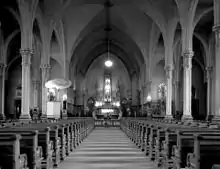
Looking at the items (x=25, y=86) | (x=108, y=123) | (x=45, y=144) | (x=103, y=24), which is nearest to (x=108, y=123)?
(x=108, y=123)

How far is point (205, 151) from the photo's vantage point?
4465 mm

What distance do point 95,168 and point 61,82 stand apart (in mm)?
11721

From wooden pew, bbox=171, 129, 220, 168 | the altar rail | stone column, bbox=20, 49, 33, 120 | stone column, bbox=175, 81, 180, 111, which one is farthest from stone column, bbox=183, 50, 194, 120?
the altar rail

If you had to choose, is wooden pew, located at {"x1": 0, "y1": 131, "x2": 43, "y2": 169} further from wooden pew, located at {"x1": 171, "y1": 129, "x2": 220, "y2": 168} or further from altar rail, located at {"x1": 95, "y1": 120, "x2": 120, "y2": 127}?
altar rail, located at {"x1": 95, "y1": 120, "x2": 120, "y2": 127}

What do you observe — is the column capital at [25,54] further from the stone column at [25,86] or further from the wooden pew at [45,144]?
the wooden pew at [45,144]

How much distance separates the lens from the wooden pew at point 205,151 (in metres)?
4.37

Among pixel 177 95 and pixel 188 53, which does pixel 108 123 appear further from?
pixel 188 53

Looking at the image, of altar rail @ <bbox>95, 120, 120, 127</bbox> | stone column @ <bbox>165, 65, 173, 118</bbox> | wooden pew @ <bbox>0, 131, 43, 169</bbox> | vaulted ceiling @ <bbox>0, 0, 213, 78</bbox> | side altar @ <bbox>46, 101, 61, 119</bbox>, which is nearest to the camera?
wooden pew @ <bbox>0, 131, 43, 169</bbox>

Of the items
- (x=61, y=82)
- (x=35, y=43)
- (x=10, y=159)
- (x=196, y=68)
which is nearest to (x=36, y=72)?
(x=35, y=43)

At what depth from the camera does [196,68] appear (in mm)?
34219

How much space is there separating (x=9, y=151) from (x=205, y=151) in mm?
2681

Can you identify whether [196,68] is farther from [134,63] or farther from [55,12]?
[55,12]

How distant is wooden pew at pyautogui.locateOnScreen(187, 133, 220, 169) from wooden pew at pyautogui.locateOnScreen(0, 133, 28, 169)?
2.41 meters

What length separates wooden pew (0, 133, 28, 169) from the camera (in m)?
4.34
